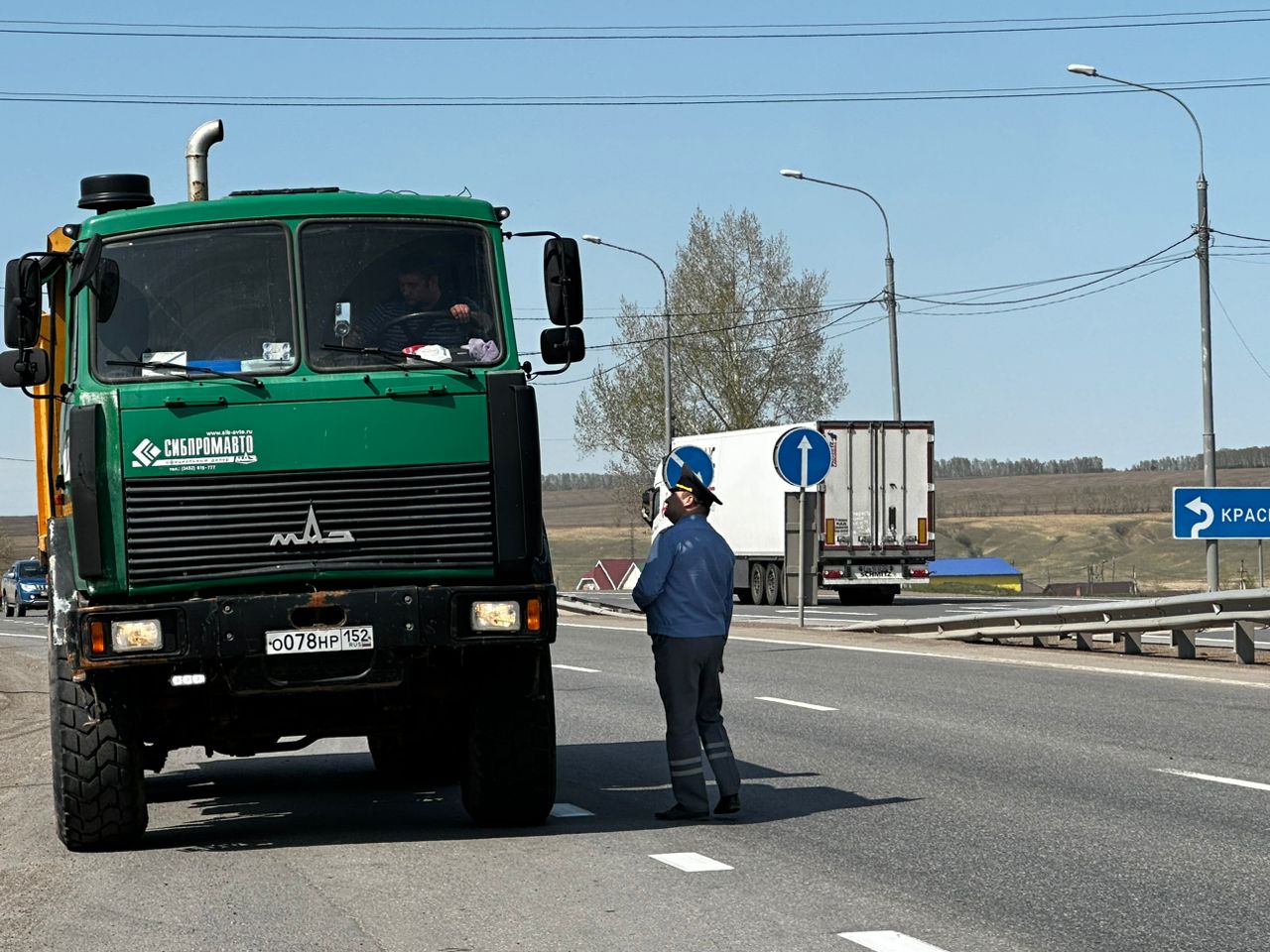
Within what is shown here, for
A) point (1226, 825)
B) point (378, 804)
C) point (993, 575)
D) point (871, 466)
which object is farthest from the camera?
point (993, 575)

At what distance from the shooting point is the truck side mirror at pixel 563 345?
10125 mm

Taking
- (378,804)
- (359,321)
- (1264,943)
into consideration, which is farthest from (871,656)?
(1264,943)

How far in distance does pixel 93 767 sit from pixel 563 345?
3056 millimetres

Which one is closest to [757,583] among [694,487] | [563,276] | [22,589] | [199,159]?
[22,589]

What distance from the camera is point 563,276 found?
10.0 meters

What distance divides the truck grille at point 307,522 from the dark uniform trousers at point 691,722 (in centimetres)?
134

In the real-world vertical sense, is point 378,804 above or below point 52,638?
below

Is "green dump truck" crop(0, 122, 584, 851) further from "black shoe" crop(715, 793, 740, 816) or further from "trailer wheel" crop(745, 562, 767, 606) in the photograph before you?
"trailer wheel" crop(745, 562, 767, 606)

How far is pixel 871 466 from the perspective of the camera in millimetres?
39656

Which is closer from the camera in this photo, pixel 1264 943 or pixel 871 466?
pixel 1264 943

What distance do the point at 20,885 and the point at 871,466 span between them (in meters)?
32.0

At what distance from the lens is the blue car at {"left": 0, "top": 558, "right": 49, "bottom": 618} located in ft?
180

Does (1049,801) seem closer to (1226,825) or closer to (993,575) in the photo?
(1226,825)

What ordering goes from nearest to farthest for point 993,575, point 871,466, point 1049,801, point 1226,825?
point 1226,825, point 1049,801, point 871,466, point 993,575
